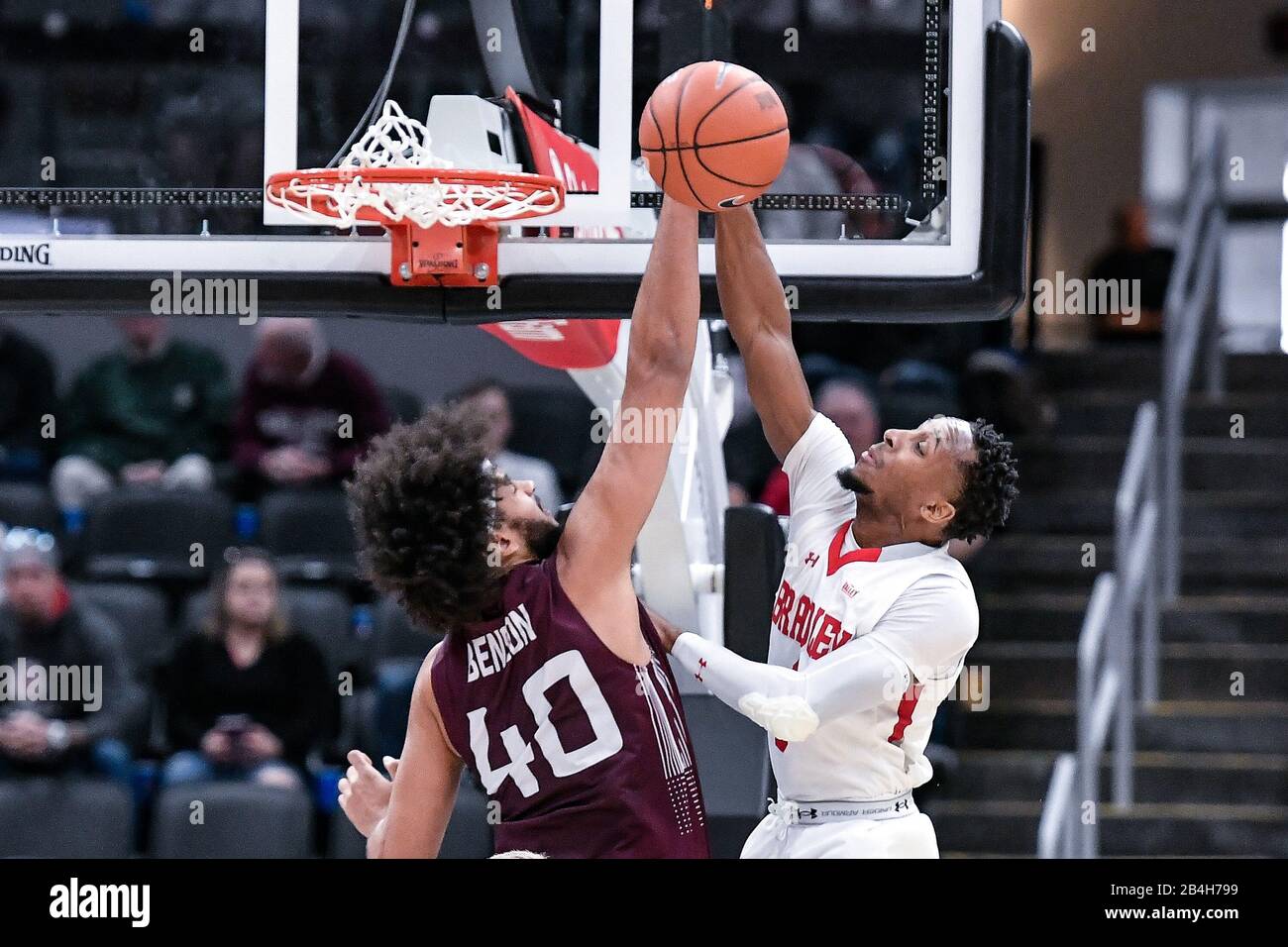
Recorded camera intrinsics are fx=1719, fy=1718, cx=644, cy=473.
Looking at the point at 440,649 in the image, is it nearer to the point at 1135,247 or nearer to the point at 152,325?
the point at 152,325

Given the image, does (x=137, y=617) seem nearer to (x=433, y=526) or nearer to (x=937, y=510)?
(x=433, y=526)

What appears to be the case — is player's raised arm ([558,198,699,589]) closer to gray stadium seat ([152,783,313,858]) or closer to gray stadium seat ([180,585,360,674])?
gray stadium seat ([152,783,313,858])

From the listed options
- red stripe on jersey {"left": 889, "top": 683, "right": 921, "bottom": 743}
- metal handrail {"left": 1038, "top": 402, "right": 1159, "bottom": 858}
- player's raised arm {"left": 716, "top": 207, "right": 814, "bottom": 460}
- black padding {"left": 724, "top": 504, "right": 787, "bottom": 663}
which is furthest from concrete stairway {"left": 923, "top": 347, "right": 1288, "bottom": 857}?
player's raised arm {"left": 716, "top": 207, "right": 814, "bottom": 460}

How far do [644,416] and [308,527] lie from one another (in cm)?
356

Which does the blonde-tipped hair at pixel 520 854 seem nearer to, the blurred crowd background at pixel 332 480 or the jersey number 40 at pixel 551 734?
the jersey number 40 at pixel 551 734

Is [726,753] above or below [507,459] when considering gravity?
below

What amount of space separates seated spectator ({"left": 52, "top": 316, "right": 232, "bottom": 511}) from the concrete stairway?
276cm

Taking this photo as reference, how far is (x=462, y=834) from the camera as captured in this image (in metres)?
4.88

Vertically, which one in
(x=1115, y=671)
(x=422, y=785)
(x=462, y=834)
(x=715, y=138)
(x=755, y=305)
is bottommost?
(x=462, y=834)

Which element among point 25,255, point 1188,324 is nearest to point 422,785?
point 25,255

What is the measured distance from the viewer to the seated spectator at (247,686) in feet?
16.6

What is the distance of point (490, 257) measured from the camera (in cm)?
314
